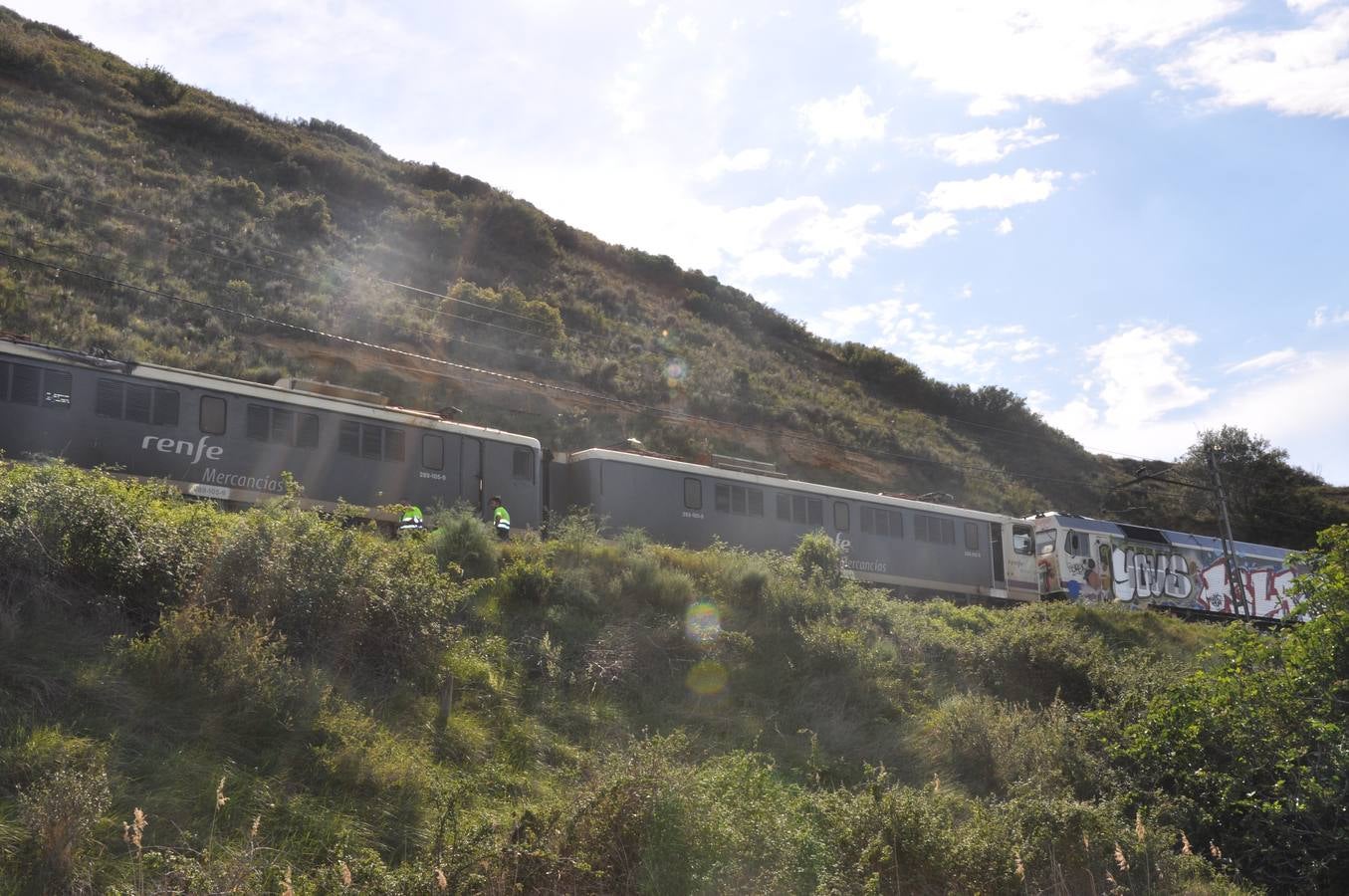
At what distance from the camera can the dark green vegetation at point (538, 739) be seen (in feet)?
26.7

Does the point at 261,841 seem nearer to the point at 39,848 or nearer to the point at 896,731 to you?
the point at 39,848

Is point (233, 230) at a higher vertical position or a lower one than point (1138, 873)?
higher

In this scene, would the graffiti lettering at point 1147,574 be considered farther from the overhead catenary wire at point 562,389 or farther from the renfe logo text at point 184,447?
the renfe logo text at point 184,447

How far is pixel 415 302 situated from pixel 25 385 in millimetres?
24008

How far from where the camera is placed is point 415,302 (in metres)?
41.1

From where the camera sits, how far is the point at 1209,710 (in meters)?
13.0

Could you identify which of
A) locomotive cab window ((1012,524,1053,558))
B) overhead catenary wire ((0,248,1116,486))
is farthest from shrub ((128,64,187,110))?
locomotive cab window ((1012,524,1053,558))

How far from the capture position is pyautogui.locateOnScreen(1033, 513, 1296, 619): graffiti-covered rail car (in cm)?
3312

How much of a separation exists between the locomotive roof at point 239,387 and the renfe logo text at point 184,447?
3.72 feet

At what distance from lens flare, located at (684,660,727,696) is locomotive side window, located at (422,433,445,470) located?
9580 mm

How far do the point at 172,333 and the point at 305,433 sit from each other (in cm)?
1310

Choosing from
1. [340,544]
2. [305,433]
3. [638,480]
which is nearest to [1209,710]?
[340,544]

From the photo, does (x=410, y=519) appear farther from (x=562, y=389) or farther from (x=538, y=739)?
(x=562, y=389)

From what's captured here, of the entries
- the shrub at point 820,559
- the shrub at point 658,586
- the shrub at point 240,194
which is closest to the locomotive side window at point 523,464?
the shrub at point 658,586
